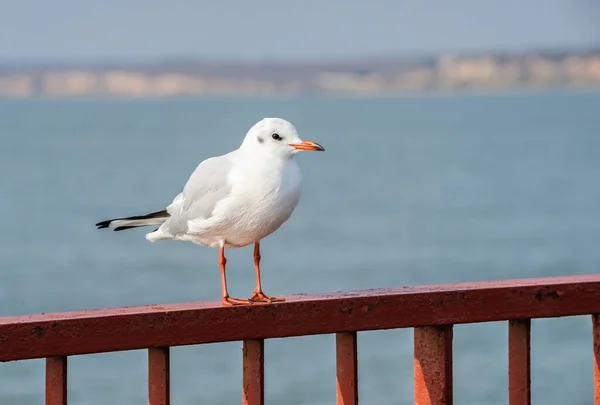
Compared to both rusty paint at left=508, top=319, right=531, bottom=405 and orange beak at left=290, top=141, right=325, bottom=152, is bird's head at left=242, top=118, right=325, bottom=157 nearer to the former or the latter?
orange beak at left=290, top=141, right=325, bottom=152

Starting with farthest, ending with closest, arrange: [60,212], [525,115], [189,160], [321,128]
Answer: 1. [525,115]
2. [321,128]
3. [189,160]
4. [60,212]

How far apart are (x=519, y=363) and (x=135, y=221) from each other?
138cm

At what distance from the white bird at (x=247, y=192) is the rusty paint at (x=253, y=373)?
0.42 meters

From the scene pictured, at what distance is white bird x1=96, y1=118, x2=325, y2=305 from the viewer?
3.75 m

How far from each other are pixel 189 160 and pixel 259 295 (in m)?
78.9

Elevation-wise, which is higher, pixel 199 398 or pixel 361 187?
pixel 361 187

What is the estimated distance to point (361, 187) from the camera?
65.5 meters

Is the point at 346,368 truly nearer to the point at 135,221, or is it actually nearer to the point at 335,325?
the point at 335,325

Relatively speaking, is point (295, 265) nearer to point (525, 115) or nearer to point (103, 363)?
point (103, 363)

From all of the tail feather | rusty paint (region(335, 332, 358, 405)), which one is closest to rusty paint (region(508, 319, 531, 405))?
rusty paint (region(335, 332, 358, 405))

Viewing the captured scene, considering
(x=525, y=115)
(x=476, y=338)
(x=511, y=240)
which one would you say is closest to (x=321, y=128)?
(x=525, y=115)

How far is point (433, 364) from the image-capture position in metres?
3.27

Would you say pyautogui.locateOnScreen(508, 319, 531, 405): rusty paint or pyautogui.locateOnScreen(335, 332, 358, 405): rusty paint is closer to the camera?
pyautogui.locateOnScreen(335, 332, 358, 405): rusty paint

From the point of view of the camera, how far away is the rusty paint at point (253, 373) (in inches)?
123
